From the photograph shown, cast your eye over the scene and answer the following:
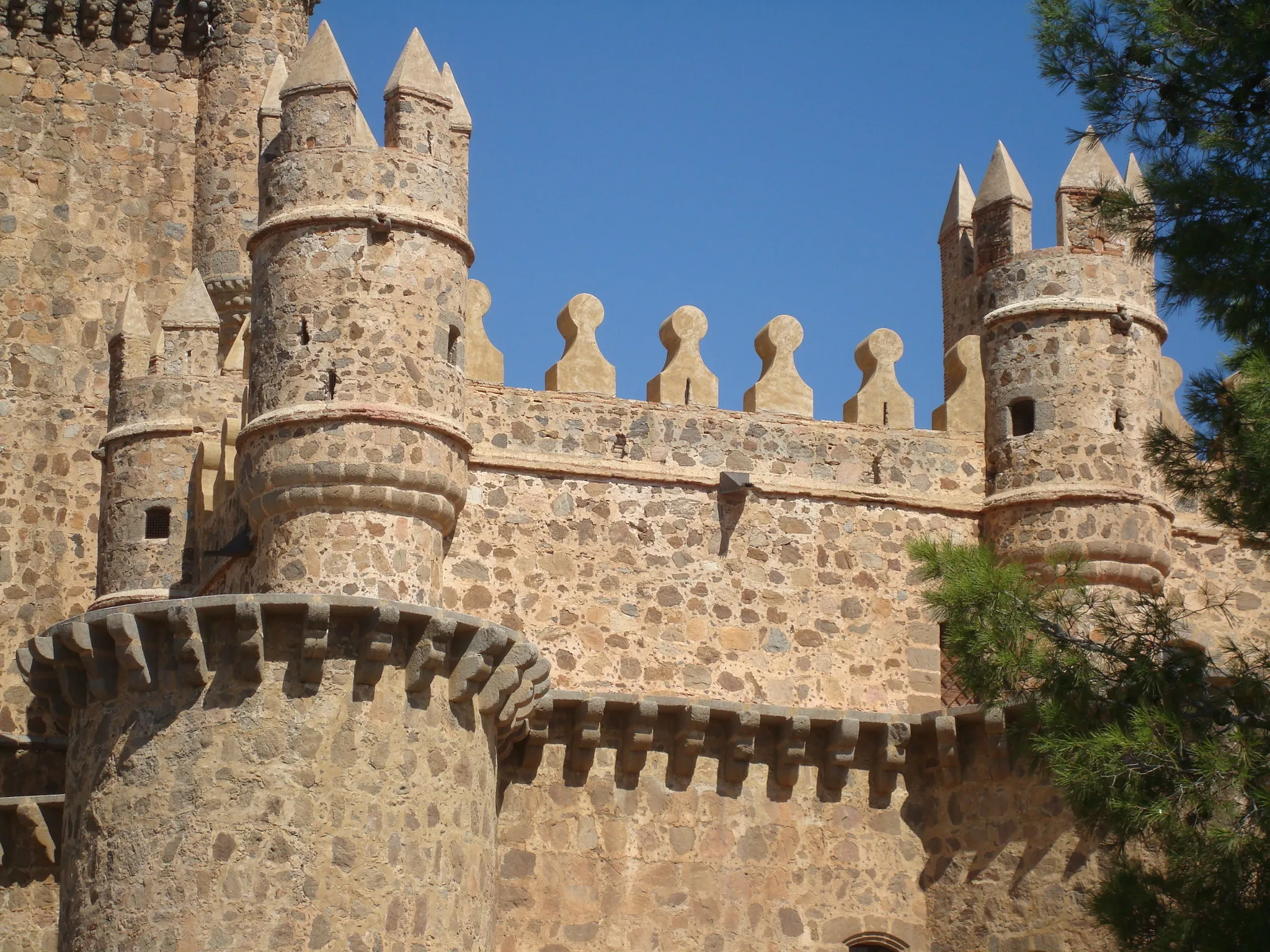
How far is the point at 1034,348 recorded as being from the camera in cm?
2253

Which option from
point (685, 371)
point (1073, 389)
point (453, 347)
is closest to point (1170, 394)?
point (1073, 389)

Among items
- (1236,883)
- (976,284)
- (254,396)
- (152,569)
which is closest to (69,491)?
(152,569)

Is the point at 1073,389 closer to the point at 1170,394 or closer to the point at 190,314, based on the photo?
the point at 1170,394

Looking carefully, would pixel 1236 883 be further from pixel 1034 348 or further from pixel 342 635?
pixel 1034 348

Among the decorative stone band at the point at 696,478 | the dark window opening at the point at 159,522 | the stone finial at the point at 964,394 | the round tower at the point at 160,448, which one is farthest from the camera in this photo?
the dark window opening at the point at 159,522

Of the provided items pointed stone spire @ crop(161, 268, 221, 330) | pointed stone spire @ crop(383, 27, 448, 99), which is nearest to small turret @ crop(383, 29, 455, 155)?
pointed stone spire @ crop(383, 27, 448, 99)

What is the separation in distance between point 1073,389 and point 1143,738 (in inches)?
279

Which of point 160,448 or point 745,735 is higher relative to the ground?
point 160,448

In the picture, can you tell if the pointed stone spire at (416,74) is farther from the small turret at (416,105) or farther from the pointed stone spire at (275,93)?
the pointed stone spire at (275,93)

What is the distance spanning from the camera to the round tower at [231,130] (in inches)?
1128

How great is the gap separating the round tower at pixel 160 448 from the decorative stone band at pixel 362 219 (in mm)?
3820

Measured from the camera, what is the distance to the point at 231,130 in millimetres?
29328

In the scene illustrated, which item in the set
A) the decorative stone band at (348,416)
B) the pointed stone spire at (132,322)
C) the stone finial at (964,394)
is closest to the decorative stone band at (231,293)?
the pointed stone spire at (132,322)

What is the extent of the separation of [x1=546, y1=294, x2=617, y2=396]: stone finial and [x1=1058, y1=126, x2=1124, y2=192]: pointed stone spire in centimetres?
435
